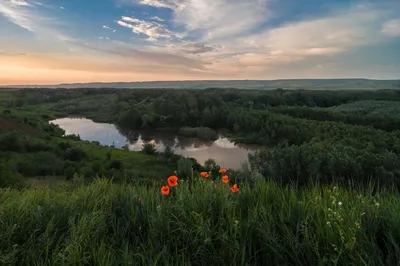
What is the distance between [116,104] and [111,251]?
80.9 meters

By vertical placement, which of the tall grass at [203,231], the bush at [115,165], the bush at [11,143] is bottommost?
the bush at [115,165]

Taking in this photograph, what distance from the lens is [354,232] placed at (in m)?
2.35

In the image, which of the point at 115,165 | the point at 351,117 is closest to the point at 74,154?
the point at 115,165

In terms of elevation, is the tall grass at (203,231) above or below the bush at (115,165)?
above

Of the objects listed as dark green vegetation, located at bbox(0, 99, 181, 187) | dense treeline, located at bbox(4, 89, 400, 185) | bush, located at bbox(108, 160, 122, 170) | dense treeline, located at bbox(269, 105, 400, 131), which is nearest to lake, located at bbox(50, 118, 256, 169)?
dense treeline, located at bbox(4, 89, 400, 185)

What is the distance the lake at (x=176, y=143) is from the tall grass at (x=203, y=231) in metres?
31.1

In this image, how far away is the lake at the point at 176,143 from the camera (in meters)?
39.3

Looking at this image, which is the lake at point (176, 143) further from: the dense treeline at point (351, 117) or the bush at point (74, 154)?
the dense treeline at point (351, 117)

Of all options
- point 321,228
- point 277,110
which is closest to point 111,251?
point 321,228

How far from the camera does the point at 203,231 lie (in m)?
2.54

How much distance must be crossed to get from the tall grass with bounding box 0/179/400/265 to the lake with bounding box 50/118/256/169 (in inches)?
1225

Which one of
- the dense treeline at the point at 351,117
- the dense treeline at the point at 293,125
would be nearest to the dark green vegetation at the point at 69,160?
the dense treeline at the point at 293,125

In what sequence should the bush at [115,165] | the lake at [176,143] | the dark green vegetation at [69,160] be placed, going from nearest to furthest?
1. the dark green vegetation at [69,160]
2. the bush at [115,165]
3. the lake at [176,143]

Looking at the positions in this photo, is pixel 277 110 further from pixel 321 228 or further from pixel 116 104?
pixel 321 228
